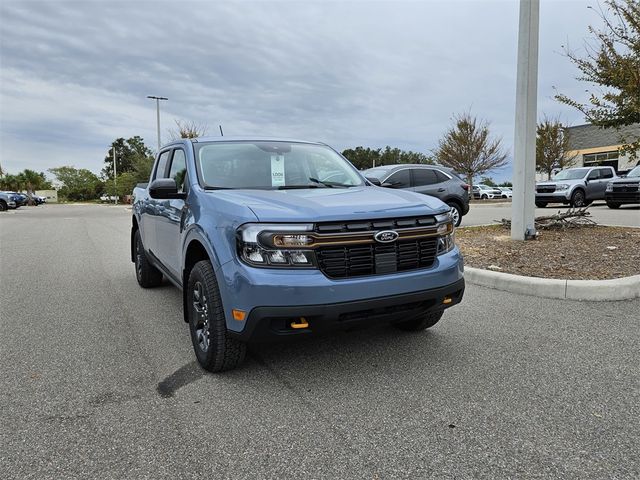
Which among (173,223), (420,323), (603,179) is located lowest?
(420,323)

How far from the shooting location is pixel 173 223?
438 centimetres

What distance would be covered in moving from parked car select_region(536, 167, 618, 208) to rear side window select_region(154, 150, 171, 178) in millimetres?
17836

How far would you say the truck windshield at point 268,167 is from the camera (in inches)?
160

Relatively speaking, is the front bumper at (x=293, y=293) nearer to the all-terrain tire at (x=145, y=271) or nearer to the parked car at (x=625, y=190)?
the all-terrain tire at (x=145, y=271)

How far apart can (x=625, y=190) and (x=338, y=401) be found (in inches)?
741

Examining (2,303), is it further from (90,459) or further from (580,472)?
(580,472)

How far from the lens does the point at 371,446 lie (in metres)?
2.47

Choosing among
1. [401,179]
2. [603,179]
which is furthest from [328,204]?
[603,179]

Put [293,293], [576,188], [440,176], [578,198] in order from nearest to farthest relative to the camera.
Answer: [293,293] < [440,176] < [576,188] < [578,198]

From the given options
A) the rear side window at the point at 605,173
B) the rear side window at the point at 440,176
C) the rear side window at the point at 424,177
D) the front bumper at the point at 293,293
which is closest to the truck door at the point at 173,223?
the front bumper at the point at 293,293

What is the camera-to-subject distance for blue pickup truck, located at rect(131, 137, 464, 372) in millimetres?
2914

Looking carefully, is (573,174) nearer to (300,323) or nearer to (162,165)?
(162,165)

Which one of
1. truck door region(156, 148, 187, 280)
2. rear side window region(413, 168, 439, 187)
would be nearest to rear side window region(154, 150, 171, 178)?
truck door region(156, 148, 187, 280)

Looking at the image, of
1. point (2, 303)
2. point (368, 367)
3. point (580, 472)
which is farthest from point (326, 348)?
point (2, 303)
